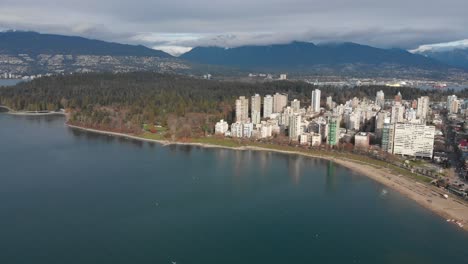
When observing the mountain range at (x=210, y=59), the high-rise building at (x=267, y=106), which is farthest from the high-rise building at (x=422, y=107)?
the mountain range at (x=210, y=59)

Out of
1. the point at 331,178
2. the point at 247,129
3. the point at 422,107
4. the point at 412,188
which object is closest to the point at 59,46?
the point at 247,129

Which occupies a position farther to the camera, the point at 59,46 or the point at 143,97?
the point at 59,46

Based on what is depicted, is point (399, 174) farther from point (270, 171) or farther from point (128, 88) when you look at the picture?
point (128, 88)

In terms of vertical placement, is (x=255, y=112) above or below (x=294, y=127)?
above

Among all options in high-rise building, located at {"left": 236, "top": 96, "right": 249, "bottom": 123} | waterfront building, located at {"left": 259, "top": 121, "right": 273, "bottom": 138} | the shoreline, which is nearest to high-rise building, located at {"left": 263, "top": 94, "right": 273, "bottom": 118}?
high-rise building, located at {"left": 236, "top": 96, "right": 249, "bottom": 123}

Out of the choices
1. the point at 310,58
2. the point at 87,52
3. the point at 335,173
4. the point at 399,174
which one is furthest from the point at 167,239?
the point at 310,58

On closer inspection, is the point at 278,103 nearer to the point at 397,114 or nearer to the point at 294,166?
the point at 397,114
